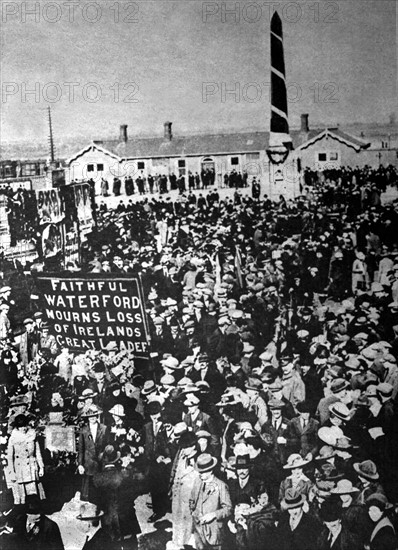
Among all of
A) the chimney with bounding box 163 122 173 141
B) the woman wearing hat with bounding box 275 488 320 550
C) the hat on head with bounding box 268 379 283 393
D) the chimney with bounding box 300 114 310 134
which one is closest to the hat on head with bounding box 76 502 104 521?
the woman wearing hat with bounding box 275 488 320 550

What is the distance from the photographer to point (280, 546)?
16.3 feet

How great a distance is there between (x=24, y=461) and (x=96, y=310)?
1176mm

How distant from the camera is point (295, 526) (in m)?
4.95

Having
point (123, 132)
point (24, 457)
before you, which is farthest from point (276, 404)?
point (123, 132)

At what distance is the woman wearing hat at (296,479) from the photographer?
16.2ft

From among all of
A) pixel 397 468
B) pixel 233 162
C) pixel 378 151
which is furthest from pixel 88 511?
pixel 378 151

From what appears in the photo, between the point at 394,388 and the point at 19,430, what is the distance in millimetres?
2614

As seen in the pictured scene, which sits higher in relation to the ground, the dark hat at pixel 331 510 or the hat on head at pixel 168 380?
the hat on head at pixel 168 380

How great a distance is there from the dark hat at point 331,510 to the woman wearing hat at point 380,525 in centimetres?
20

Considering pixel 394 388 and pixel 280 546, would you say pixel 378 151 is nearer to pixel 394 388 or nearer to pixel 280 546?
pixel 394 388

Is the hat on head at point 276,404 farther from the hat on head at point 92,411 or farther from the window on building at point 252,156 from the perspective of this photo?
the window on building at point 252,156

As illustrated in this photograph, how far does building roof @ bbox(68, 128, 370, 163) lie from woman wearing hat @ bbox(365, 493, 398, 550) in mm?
2389

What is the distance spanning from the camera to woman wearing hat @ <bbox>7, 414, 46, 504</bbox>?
5.22 metres

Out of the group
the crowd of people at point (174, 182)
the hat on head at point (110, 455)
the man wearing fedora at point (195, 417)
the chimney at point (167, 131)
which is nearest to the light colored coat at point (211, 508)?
the man wearing fedora at point (195, 417)
